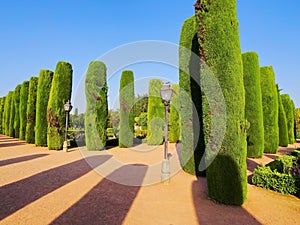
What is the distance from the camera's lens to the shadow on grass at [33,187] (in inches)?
149

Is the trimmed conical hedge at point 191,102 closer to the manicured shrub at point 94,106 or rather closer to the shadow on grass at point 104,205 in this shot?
the shadow on grass at point 104,205

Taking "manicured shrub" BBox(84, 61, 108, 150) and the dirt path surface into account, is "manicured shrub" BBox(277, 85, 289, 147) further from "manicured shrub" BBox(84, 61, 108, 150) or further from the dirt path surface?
"manicured shrub" BBox(84, 61, 108, 150)

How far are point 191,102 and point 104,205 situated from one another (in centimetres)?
415

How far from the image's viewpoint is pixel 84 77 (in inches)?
469

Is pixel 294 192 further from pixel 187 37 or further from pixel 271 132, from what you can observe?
pixel 271 132

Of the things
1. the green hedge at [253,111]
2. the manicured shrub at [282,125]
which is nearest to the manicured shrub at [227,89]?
the green hedge at [253,111]

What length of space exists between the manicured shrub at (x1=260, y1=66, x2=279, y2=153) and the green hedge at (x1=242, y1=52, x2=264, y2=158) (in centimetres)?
195

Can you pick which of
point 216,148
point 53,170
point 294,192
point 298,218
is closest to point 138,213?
point 216,148

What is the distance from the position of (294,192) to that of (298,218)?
155cm

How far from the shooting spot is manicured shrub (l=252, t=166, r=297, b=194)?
4.83m

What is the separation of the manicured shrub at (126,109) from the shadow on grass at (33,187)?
6.95 m

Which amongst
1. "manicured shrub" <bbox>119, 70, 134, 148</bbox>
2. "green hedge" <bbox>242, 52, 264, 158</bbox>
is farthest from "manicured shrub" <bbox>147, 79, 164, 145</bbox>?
"green hedge" <bbox>242, 52, 264, 158</bbox>

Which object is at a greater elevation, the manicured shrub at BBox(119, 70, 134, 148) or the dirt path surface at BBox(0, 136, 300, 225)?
the manicured shrub at BBox(119, 70, 134, 148)

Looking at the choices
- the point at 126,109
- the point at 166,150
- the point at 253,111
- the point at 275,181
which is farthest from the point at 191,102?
the point at 126,109
